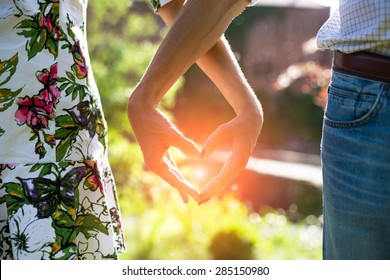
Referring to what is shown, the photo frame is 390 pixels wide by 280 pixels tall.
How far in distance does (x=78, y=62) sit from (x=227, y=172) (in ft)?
1.25

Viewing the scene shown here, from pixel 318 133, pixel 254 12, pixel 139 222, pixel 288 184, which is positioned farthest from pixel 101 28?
pixel 254 12

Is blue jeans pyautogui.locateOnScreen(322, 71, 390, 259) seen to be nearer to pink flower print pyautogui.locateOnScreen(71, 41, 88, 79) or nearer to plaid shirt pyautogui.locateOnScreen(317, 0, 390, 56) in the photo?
plaid shirt pyautogui.locateOnScreen(317, 0, 390, 56)

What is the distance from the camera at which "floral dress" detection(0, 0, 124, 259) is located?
1.44m

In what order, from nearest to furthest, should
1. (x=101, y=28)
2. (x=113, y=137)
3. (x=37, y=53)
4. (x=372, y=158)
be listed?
(x=372, y=158) < (x=37, y=53) < (x=113, y=137) < (x=101, y=28)

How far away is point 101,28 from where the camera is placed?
6848 mm

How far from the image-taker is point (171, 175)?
4.70ft

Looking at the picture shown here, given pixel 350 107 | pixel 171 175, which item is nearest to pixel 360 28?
pixel 350 107

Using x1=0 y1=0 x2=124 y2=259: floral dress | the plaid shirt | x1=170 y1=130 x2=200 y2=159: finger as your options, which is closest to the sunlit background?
the plaid shirt

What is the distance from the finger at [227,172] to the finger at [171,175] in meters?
0.02

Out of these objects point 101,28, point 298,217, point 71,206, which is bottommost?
point 298,217

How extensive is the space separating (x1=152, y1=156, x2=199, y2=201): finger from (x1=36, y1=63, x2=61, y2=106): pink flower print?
259mm
